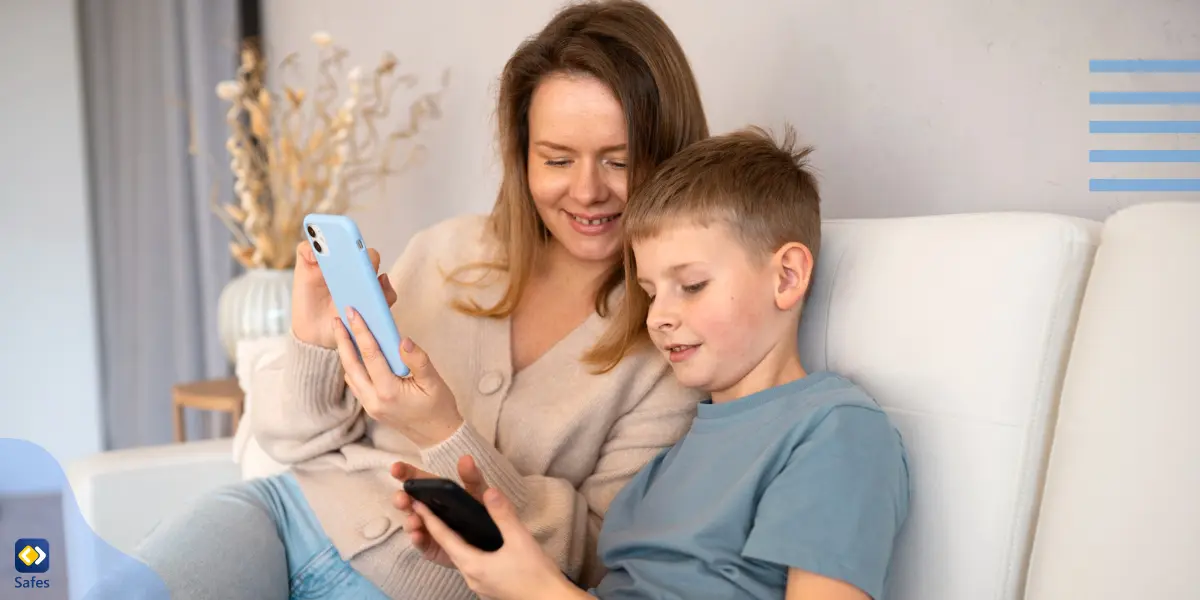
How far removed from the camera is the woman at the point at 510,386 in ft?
3.89

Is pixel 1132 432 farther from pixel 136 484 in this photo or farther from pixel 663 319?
pixel 136 484

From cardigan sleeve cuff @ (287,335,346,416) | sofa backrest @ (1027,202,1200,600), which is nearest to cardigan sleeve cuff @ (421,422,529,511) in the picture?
cardigan sleeve cuff @ (287,335,346,416)

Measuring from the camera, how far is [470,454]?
3.78ft

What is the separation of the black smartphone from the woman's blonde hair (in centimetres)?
44

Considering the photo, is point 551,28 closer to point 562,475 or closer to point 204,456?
point 562,475

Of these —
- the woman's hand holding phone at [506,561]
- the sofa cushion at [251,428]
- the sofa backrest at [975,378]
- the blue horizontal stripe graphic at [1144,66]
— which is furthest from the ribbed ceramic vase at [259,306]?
the blue horizontal stripe graphic at [1144,66]

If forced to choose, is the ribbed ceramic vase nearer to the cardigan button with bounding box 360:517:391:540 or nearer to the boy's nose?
the cardigan button with bounding box 360:517:391:540

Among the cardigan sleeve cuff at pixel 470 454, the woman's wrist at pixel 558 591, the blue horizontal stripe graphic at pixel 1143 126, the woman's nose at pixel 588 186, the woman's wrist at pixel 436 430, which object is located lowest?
the woman's wrist at pixel 558 591

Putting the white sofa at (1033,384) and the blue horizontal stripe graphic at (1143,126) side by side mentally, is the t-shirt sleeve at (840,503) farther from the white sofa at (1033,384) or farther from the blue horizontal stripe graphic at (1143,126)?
the blue horizontal stripe graphic at (1143,126)

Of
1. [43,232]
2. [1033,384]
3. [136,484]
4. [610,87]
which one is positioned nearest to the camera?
[1033,384]

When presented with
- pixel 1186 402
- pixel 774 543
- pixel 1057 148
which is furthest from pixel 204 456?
pixel 1186 402

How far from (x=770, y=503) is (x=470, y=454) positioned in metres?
0.36

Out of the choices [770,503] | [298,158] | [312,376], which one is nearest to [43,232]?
[298,158]

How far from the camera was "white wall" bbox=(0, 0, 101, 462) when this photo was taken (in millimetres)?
3615
